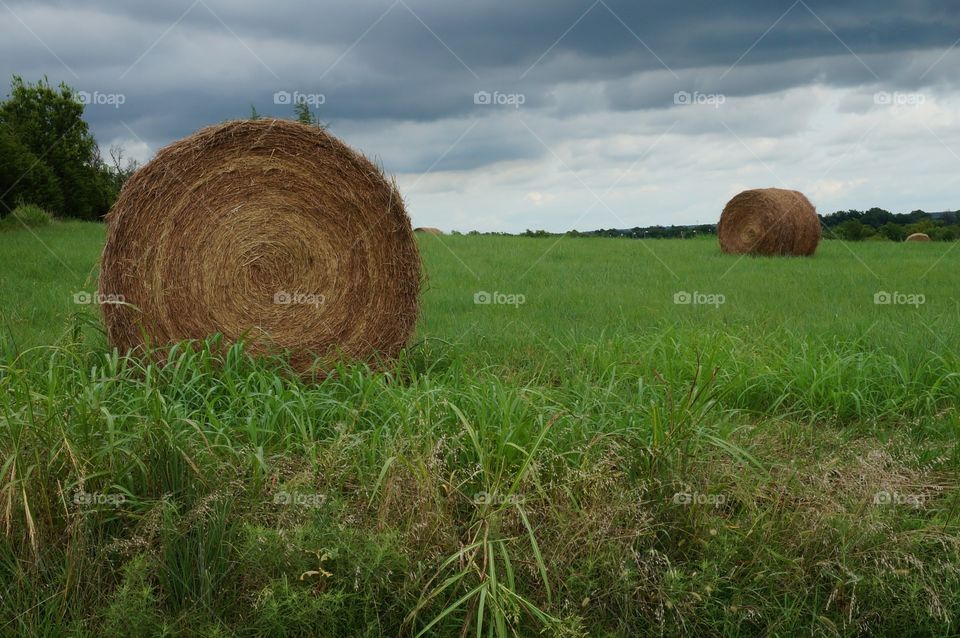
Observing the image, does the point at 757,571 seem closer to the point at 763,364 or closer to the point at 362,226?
the point at 763,364

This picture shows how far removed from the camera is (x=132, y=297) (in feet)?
21.7

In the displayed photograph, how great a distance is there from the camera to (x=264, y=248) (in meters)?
6.89

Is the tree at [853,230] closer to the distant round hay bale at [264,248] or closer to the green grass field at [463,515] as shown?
the green grass field at [463,515]

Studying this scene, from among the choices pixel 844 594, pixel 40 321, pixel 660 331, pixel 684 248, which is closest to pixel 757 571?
pixel 844 594

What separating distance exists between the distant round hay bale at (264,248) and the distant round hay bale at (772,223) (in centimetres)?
1286

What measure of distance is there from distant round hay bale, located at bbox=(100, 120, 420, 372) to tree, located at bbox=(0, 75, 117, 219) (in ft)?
55.9

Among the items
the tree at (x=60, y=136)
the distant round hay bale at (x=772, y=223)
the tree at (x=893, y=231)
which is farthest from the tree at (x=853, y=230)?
the tree at (x=60, y=136)

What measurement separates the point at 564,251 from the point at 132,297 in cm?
1297

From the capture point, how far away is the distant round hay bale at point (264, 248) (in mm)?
6633

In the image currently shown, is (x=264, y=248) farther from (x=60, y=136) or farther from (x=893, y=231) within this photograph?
(x=893, y=231)

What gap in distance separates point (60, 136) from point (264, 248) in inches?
732

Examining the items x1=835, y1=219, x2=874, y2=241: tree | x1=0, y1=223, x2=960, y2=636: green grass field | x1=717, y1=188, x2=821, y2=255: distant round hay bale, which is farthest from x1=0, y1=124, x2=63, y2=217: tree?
x1=835, y1=219, x2=874, y2=241: tree

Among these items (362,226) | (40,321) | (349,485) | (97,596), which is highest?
(362,226)

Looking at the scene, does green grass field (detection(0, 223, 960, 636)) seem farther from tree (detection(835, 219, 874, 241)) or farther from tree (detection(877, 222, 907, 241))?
tree (detection(877, 222, 907, 241))
